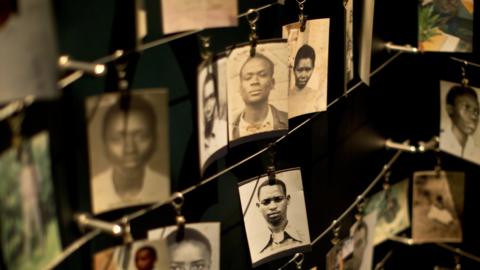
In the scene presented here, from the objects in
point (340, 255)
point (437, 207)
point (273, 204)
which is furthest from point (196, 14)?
point (437, 207)

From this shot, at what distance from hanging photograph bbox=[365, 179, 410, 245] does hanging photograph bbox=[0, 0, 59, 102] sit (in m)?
0.97

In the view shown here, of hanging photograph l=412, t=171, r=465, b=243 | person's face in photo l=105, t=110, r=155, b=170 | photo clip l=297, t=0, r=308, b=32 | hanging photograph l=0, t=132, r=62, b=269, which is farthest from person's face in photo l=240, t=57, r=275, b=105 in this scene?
hanging photograph l=412, t=171, r=465, b=243

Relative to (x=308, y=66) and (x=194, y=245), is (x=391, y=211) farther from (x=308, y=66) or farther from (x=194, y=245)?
(x=194, y=245)

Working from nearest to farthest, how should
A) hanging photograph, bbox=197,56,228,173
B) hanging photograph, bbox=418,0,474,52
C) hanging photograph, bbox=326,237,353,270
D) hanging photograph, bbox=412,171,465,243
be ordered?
1. hanging photograph, bbox=197,56,228,173
2. hanging photograph, bbox=326,237,353,270
3. hanging photograph, bbox=418,0,474,52
4. hanging photograph, bbox=412,171,465,243

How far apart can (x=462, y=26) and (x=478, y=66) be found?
0.09 meters

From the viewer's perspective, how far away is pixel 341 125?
136cm

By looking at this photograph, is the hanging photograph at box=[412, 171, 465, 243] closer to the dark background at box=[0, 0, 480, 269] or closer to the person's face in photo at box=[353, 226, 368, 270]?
the dark background at box=[0, 0, 480, 269]

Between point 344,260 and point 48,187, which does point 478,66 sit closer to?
point 344,260

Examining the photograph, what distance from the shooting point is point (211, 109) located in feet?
3.15

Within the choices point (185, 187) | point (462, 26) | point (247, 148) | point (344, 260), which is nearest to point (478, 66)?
point (462, 26)

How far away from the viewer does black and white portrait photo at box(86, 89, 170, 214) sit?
0.80 meters

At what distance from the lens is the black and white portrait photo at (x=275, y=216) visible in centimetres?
112

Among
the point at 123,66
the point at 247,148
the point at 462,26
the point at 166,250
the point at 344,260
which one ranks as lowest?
the point at 344,260

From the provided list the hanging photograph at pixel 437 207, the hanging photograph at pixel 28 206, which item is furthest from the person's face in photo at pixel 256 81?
the hanging photograph at pixel 437 207
